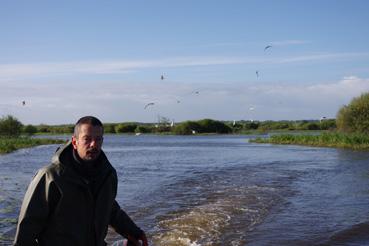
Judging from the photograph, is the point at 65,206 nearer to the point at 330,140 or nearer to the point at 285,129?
the point at 330,140

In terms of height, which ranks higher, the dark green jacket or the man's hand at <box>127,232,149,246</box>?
the dark green jacket

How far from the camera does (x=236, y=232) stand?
11531 millimetres

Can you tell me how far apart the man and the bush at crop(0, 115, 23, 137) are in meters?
62.9

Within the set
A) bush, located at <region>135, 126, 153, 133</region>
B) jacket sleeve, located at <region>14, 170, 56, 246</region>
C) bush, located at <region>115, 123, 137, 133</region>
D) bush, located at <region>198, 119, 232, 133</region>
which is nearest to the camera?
jacket sleeve, located at <region>14, 170, 56, 246</region>

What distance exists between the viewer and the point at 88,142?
4.23 metres

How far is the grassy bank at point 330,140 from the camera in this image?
4698 centimetres

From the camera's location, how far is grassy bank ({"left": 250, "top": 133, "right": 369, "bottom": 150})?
1850 inches

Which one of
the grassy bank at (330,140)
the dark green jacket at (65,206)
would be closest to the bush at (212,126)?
the grassy bank at (330,140)

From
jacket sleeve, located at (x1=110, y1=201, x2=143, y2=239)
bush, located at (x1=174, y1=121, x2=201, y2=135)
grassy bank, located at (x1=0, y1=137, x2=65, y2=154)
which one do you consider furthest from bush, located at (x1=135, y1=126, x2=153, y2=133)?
jacket sleeve, located at (x1=110, y1=201, x2=143, y2=239)

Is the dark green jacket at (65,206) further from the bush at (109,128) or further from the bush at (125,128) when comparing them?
the bush at (109,128)

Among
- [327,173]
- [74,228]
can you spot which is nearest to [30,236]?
[74,228]

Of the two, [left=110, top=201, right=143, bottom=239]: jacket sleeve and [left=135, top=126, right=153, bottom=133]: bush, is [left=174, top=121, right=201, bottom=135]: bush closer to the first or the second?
[left=135, top=126, right=153, bottom=133]: bush

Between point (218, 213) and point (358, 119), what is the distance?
43780 mm

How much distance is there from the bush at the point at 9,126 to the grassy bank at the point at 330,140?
1213 inches
